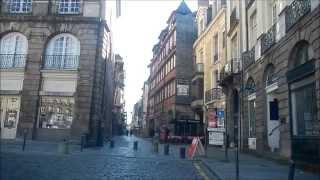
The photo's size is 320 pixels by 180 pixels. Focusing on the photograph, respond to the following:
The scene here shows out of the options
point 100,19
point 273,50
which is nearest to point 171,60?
point 100,19

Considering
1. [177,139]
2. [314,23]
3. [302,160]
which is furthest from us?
[177,139]

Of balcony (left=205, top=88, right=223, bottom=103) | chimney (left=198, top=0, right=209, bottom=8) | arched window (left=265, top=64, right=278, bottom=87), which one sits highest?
chimney (left=198, top=0, right=209, bottom=8)

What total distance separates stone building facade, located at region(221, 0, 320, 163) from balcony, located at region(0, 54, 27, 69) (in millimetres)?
13684

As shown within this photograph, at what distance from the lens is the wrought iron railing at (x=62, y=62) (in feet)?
92.1

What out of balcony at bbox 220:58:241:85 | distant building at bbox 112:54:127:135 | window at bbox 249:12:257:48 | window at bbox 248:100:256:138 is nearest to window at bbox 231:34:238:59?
balcony at bbox 220:58:241:85

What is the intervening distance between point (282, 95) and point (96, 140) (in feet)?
48.1

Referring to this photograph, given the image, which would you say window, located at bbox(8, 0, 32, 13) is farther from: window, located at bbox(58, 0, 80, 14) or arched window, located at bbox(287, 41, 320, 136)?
arched window, located at bbox(287, 41, 320, 136)

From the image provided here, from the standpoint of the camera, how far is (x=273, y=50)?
1817 cm

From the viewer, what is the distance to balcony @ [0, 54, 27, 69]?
2840 cm

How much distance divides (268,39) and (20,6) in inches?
711

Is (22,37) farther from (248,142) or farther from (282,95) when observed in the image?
(282,95)

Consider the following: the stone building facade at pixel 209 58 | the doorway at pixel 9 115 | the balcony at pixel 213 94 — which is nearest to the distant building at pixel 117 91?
the stone building facade at pixel 209 58

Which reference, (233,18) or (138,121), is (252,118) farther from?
(138,121)

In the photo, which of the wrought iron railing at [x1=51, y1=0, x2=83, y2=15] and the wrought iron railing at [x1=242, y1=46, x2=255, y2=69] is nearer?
the wrought iron railing at [x1=242, y1=46, x2=255, y2=69]
